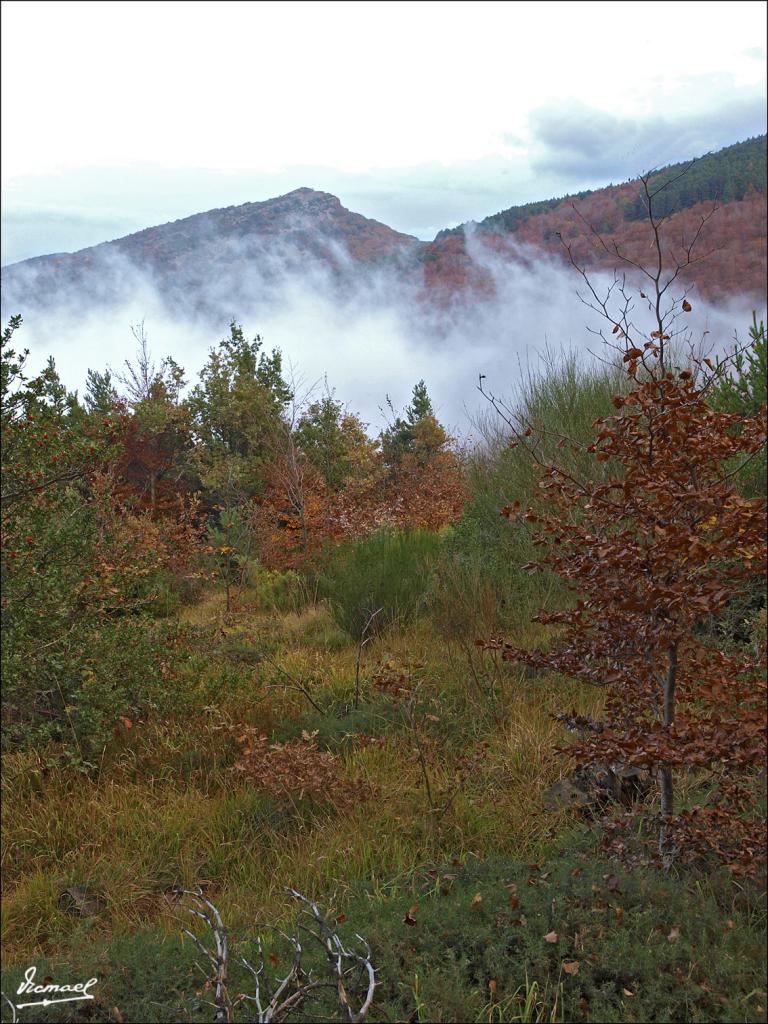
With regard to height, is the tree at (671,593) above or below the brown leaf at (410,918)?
above

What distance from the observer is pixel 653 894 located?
2.47 metres

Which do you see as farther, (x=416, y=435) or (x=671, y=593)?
(x=416, y=435)

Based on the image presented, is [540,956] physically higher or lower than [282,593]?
higher

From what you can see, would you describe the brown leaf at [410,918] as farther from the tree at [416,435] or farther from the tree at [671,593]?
the tree at [416,435]

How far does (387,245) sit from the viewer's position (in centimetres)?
4672

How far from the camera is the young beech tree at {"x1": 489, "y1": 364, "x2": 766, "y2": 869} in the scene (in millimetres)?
2426

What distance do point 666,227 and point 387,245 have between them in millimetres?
26846

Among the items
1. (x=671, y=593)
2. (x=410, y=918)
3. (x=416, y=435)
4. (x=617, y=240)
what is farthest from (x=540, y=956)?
(x=416, y=435)

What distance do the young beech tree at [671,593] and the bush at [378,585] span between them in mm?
3619

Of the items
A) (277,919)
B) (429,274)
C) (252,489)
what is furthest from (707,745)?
(429,274)

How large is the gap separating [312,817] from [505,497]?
181 inches

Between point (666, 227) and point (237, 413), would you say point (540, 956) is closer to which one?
point (237, 413)

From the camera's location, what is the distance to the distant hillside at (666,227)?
17.4m

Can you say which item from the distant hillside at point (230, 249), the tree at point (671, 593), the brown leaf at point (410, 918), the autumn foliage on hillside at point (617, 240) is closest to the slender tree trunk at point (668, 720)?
the tree at point (671, 593)
